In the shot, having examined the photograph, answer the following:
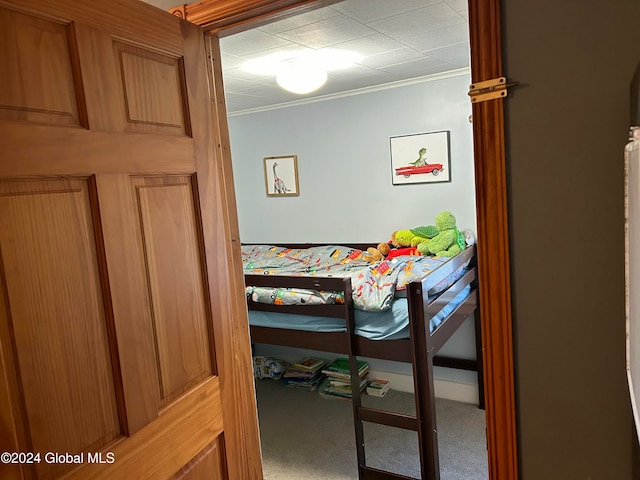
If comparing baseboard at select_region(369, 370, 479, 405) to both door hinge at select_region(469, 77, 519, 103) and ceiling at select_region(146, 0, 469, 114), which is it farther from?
door hinge at select_region(469, 77, 519, 103)

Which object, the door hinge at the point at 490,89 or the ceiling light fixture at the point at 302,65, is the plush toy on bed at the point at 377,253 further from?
the door hinge at the point at 490,89

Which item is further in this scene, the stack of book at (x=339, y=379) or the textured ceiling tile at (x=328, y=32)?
the stack of book at (x=339, y=379)

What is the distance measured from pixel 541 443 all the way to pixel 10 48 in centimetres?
136

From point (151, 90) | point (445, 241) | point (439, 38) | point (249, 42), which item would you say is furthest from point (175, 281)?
point (445, 241)

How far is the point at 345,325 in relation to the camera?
2566 mm

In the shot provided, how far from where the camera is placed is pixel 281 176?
418 cm

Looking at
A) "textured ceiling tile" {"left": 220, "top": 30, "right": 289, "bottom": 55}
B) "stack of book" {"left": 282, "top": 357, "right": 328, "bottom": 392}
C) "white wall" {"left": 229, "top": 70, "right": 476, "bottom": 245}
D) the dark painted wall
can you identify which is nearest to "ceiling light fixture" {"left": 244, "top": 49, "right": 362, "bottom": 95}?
"textured ceiling tile" {"left": 220, "top": 30, "right": 289, "bottom": 55}

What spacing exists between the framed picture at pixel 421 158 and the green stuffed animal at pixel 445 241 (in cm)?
32

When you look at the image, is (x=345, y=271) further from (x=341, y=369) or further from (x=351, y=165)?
(x=351, y=165)

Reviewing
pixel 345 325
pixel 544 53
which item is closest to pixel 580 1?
pixel 544 53

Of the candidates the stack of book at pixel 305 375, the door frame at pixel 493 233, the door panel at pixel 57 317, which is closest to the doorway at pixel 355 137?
the stack of book at pixel 305 375

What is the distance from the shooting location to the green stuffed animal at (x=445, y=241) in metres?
3.06

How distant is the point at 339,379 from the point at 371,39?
2.33 meters

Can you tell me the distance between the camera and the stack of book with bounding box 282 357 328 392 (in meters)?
3.67
